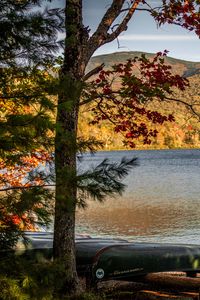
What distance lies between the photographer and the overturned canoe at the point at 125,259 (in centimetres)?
930

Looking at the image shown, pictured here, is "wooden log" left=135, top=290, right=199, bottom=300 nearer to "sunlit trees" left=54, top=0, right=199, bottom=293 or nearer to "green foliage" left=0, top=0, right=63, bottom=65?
"sunlit trees" left=54, top=0, right=199, bottom=293

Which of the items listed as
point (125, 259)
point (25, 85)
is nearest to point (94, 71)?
point (25, 85)

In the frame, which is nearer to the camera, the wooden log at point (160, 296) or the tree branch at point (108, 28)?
the tree branch at point (108, 28)

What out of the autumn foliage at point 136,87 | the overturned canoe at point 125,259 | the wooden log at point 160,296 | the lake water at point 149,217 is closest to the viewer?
the autumn foliage at point 136,87

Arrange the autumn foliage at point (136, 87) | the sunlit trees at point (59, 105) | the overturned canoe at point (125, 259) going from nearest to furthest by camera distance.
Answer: the sunlit trees at point (59, 105) → the autumn foliage at point (136, 87) → the overturned canoe at point (125, 259)

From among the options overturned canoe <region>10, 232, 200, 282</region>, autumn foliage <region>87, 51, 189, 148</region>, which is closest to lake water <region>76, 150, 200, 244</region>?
overturned canoe <region>10, 232, 200, 282</region>

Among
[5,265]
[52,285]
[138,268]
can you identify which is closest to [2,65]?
[5,265]

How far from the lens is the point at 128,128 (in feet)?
28.8

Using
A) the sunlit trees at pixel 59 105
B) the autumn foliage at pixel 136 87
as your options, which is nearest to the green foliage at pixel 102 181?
the sunlit trees at pixel 59 105

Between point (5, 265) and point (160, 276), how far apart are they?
5.25 m

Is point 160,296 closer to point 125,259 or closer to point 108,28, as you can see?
point 125,259

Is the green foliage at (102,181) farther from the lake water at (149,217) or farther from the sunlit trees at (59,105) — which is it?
the lake water at (149,217)

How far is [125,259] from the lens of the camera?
9453mm

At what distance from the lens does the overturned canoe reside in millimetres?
9295
